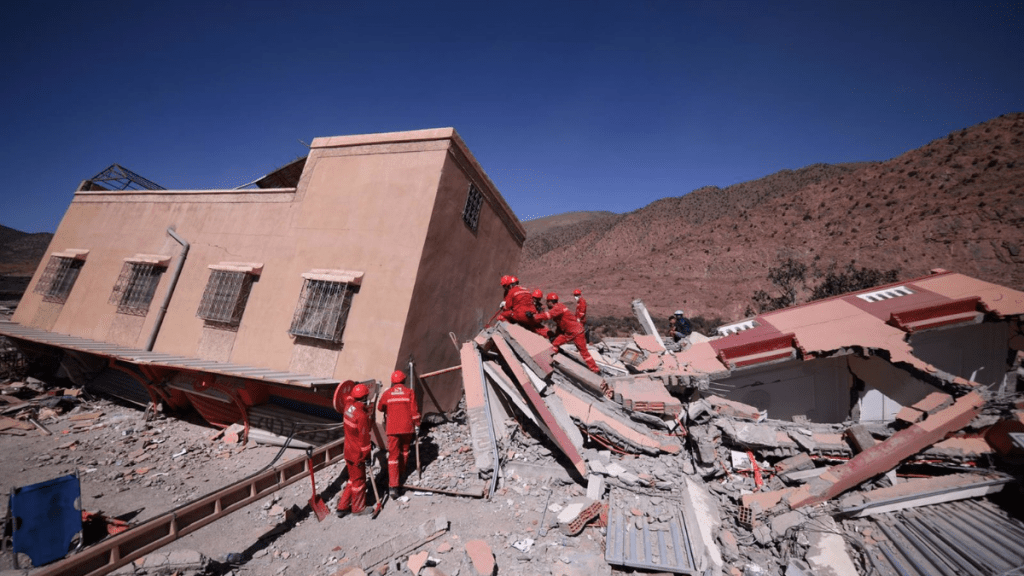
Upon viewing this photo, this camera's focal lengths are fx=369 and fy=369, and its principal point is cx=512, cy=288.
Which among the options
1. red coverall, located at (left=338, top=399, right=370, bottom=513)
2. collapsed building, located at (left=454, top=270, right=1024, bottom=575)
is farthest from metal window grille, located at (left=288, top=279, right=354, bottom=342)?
collapsed building, located at (left=454, top=270, right=1024, bottom=575)

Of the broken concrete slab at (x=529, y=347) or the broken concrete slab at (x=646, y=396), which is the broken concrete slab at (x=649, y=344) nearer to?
the broken concrete slab at (x=646, y=396)

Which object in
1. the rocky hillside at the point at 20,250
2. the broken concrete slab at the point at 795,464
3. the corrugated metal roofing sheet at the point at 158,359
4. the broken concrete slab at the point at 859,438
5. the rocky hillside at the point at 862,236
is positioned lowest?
the corrugated metal roofing sheet at the point at 158,359

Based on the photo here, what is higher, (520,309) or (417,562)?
(520,309)

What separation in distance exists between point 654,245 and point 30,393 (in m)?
44.6

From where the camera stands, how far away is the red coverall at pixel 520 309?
6934 millimetres

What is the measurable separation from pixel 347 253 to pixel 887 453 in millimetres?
8435

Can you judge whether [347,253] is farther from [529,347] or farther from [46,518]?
[46,518]

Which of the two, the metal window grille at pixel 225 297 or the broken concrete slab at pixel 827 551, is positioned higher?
the metal window grille at pixel 225 297

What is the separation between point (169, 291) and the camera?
28.8ft

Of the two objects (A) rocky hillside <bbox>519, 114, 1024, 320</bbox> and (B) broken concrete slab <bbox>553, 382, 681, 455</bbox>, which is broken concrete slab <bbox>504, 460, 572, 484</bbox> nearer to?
(B) broken concrete slab <bbox>553, 382, 681, 455</bbox>

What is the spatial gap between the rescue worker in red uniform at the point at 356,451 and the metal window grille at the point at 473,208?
4251 millimetres

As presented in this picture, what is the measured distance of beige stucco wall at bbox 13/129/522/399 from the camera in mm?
6738

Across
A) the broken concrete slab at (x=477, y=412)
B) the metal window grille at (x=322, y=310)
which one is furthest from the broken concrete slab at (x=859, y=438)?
the metal window grille at (x=322, y=310)

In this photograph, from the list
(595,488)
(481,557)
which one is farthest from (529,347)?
(481,557)
